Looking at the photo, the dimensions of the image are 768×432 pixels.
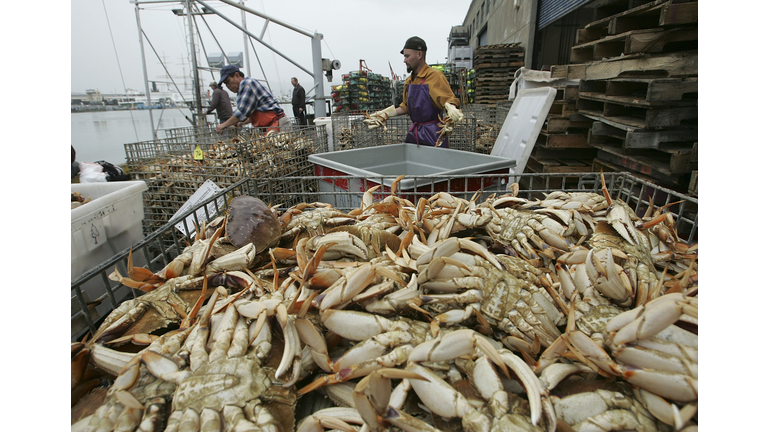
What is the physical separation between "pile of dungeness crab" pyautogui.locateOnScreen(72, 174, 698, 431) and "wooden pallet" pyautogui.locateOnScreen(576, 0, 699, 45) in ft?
5.57

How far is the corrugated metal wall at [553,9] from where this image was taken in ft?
23.4

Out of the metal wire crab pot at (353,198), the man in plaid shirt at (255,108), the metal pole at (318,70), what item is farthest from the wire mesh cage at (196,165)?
the metal pole at (318,70)

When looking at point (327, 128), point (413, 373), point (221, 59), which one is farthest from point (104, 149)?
point (413, 373)

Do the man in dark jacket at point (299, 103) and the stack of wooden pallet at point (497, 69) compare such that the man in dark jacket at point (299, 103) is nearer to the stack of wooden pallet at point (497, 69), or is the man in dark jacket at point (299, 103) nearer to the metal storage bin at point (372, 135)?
the metal storage bin at point (372, 135)

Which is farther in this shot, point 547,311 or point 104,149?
point 104,149

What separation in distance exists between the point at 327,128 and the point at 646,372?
4.51 metres

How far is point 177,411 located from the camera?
3.09 feet

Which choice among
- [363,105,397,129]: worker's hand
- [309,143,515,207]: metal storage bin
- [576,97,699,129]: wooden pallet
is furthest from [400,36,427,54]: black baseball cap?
[576,97,699,129]: wooden pallet

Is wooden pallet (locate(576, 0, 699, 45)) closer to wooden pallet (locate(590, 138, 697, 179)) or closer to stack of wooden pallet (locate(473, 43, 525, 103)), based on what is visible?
wooden pallet (locate(590, 138, 697, 179))

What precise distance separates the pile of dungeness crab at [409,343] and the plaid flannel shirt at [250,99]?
311 centimetres

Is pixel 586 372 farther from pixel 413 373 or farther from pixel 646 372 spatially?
pixel 413 373

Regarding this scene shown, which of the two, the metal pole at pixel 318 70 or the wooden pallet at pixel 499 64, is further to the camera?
the wooden pallet at pixel 499 64

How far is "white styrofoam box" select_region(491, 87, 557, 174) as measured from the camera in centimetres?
342

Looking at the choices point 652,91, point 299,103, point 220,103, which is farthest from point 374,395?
point 299,103
